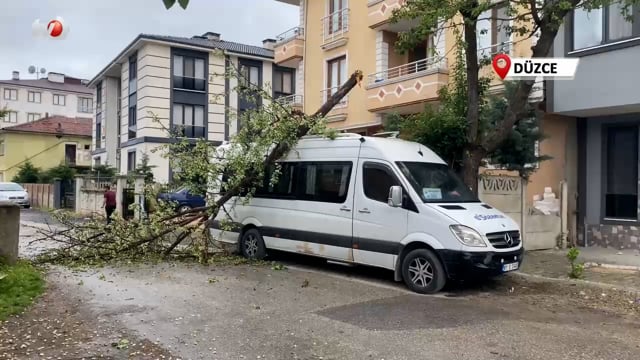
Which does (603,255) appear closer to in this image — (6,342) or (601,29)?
(601,29)

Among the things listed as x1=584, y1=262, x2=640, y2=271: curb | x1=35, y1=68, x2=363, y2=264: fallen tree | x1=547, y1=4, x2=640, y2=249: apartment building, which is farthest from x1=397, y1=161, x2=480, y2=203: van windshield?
x1=547, y1=4, x2=640, y2=249: apartment building

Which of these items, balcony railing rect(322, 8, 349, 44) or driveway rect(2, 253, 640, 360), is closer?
driveway rect(2, 253, 640, 360)

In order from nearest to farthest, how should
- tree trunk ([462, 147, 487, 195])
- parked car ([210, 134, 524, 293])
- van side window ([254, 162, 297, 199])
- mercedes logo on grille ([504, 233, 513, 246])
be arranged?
parked car ([210, 134, 524, 293])
mercedes logo on grille ([504, 233, 513, 246])
van side window ([254, 162, 297, 199])
tree trunk ([462, 147, 487, 195])

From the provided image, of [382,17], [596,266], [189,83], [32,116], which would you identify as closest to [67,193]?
[189,83]

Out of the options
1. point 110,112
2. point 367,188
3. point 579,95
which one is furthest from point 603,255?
point 110,112

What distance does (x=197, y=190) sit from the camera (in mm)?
12180

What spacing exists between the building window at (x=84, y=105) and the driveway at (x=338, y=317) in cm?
7949

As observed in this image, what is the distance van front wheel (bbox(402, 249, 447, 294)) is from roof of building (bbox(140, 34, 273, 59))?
28306 mm

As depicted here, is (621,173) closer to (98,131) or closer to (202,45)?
(202,45)

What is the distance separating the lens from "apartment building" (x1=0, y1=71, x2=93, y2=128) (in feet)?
251

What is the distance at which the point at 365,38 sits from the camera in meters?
20.8

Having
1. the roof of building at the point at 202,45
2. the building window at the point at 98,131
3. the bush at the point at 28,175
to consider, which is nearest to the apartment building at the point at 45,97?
the building window at the point at 98,131

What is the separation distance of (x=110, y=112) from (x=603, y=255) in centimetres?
3912

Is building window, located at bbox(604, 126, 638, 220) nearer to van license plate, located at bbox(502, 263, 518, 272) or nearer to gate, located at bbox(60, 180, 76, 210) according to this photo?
van license plate, located at bbox(502, 263, 518, 272)
